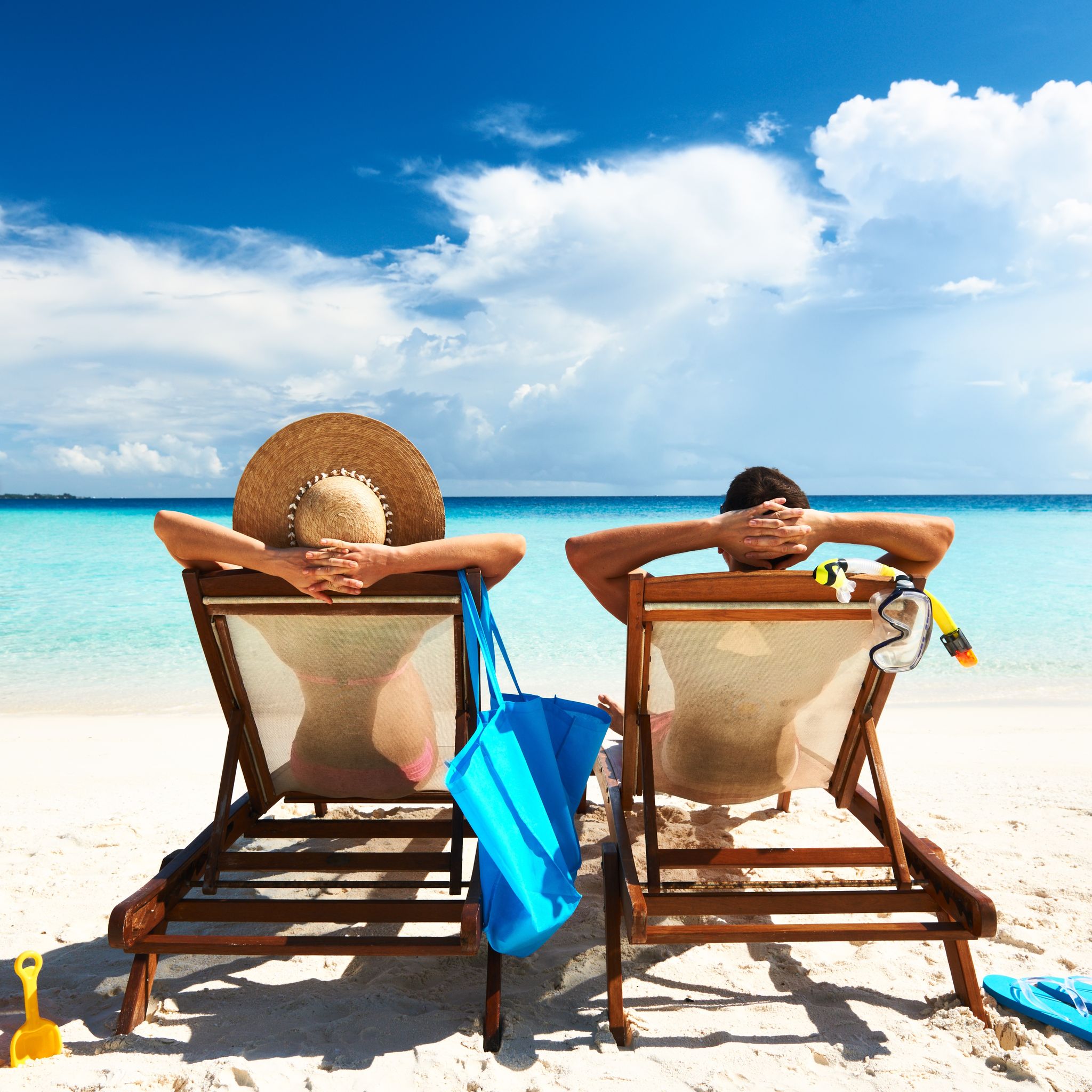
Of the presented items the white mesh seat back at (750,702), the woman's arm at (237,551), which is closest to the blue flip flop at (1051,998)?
the white mesh seat back at (750,702)

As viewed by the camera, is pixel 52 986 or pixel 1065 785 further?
pixel 1065 785

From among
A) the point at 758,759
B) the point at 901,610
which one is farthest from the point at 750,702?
the point at 901,610

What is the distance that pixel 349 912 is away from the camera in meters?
2.05

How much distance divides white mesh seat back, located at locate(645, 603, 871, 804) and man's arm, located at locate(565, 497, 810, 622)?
0.54 feet

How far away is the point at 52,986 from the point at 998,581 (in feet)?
52.8

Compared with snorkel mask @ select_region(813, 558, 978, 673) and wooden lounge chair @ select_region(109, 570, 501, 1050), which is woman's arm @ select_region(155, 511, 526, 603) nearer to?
wooden lounge chair @ select_region(109, 570, 501, 1050)

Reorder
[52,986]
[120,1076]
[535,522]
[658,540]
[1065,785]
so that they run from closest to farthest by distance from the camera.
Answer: [120,1076] → [658,540] → [52,986] → [1065,785] → [535,522]

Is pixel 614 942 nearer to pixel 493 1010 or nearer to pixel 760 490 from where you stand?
pixel 493 1010

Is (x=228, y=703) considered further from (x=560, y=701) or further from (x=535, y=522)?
(x=535, y=522)

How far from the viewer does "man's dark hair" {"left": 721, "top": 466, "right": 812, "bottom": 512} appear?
7.52ft

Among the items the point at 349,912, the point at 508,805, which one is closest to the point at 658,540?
the point at 508,805

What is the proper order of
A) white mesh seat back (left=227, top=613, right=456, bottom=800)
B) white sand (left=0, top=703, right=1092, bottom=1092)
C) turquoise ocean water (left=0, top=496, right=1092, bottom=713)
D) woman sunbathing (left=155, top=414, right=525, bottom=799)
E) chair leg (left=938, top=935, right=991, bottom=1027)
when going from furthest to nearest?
turquoise ocean water (left=0, top=496, right=1092, bottom=713)
white mesh seat back (left=227, top=613, right=456, bottom=800)
woman sunbathing (left=155, top=414, right=525, bottom=799)
chair leg (left=938, top=935, right=991, bottom=1027)
white sand (left=0, top=703, right=1092, bottom=1092)

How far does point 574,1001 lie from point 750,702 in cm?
103

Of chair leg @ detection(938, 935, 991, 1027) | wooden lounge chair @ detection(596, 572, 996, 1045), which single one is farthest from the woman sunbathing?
chair leg @ detection(938, 935, 991, 1027)
